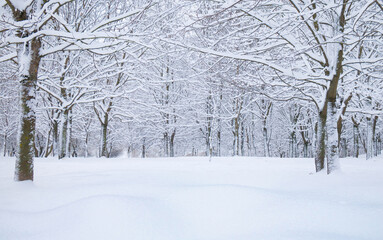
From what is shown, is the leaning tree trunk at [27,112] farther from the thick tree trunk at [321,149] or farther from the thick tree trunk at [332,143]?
the thick tree trunk at [321,149]

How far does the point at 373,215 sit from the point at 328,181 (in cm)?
187

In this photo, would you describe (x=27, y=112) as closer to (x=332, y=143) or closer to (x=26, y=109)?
(x=26, y=109)

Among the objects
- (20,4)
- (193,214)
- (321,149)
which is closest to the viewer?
(193,214)

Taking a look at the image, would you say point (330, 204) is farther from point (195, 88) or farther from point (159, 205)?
point (195, 88)

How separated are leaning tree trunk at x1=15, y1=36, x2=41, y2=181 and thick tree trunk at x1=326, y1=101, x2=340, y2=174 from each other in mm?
5532

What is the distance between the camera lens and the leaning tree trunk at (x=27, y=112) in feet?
12.7

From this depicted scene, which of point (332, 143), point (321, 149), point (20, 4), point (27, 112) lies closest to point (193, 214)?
point (27, 112)

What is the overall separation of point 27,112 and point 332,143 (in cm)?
571

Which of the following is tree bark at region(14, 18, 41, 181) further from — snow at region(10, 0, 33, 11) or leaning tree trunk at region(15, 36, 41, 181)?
snow at region(10, 0, 33, 11)

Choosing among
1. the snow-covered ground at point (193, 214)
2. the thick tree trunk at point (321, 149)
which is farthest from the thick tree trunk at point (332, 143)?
the snow-covered ground at point (193, 214)

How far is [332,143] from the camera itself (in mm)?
4934

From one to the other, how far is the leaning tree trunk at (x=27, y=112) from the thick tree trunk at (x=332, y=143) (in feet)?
18.2

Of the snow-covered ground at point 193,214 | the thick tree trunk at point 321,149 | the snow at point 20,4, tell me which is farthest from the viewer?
the thick tree trunk at point 321,149

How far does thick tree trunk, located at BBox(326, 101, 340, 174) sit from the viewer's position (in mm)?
4846
